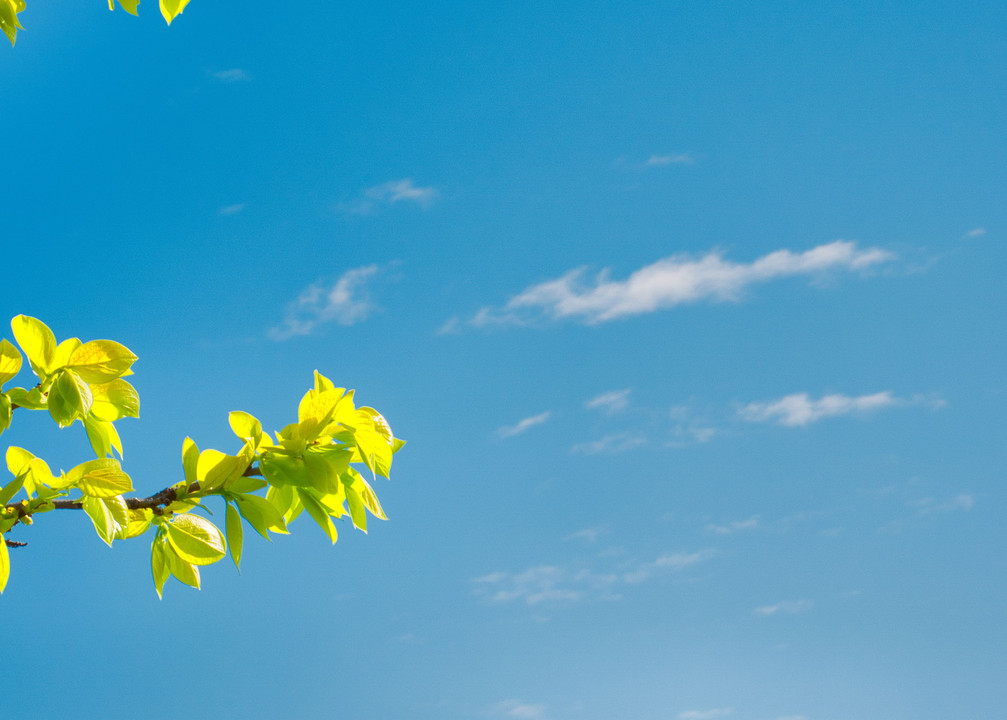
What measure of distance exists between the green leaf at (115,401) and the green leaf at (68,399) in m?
0.08

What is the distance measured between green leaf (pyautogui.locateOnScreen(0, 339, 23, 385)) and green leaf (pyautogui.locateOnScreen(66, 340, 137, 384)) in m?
0.09

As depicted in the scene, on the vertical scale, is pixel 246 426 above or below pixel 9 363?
below

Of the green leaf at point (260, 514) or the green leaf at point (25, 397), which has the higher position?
the green leaf at point (25, 397)

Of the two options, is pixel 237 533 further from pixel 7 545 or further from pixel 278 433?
pixel 7 545

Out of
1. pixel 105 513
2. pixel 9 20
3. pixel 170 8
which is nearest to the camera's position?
pixel 105 513

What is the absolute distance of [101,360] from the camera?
1.73m

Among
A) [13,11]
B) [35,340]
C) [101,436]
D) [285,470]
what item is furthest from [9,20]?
[285,470]

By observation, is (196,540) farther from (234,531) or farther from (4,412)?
(4,412)

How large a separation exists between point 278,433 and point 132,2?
1226 mm

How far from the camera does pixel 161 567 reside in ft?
5.95

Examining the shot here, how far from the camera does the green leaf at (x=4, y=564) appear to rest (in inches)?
67.0

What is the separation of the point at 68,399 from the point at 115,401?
0.46 feet

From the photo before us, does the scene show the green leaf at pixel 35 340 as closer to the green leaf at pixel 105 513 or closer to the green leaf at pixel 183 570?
the green leaf at pixel 105 513

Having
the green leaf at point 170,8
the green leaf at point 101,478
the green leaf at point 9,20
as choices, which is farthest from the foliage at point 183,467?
the green leaf at point 9,20
